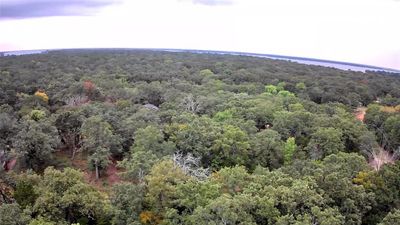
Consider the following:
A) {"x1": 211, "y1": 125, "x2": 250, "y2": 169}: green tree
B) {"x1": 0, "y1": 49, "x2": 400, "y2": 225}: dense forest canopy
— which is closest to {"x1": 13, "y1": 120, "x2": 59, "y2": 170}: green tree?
{"x1": 0, "y1": 49, "x2": 400, "y2": 225}: dense forest canopy

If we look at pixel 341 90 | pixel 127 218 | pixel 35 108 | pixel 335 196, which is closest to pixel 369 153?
pixel 335 196

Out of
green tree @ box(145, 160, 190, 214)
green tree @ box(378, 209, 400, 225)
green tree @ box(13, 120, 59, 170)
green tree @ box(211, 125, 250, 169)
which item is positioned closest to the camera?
green tree @ box(378, 209, 400, 225)

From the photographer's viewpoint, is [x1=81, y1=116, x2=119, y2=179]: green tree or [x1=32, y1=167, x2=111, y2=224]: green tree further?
[x1=81, y1=116, x2=119, y2=179]: green tree

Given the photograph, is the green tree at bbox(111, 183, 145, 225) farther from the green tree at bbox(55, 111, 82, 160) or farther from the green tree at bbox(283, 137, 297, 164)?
the green tree at bbox(283, 137, 297, 164)

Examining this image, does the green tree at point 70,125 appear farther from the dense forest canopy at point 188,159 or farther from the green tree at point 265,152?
the green tree at point 265,152

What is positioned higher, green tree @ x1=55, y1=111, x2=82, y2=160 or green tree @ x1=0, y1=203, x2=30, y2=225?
green tree @ x1=55, y1=111, x2=82, y2=160

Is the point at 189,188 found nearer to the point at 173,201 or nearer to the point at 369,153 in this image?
the point at 173,201

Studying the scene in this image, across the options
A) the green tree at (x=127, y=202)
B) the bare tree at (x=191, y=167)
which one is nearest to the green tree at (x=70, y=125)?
the bare tree at (x=191, y=167)

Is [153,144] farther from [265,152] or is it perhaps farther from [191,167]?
[265,152]
